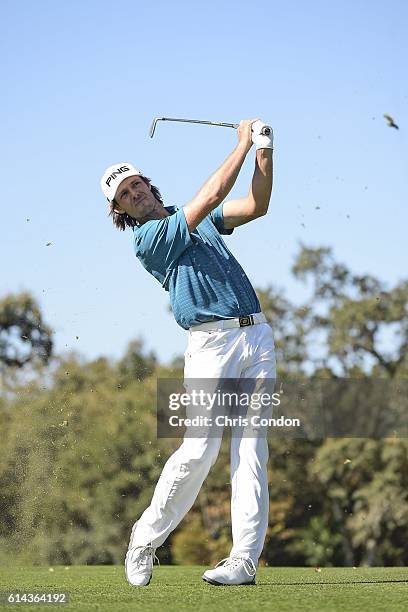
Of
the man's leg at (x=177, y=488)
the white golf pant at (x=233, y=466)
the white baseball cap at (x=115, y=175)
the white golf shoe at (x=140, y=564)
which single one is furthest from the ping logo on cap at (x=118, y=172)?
the white golf shoe at (x=140, y=564)

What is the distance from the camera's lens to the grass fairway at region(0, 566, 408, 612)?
14.1 feet

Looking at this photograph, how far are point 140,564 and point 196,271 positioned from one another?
1431 mm

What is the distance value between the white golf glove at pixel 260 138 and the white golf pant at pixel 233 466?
865mm

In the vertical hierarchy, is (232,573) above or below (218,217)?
below

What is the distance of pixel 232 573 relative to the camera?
17.7 feet

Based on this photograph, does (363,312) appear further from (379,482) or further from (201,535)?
(201,535)

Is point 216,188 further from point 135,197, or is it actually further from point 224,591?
point 224,591

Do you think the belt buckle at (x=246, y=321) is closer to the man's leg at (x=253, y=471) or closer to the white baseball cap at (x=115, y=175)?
the man's leg at (x=253, y=471)

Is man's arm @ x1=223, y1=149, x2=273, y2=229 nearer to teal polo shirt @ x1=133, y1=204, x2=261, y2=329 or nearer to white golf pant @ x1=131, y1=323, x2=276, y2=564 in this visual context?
teal polo shirt @ x1=133, y1=204, x2=261, y2=329

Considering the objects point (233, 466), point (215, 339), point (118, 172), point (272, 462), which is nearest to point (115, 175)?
point (118, 172)

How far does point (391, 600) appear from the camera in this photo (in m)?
4.52

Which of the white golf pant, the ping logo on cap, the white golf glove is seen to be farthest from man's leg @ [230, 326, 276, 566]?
the ping logo on cap

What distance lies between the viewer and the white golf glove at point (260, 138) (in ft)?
18.0

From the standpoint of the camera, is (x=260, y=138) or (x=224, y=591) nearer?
(x=224, y=591)
